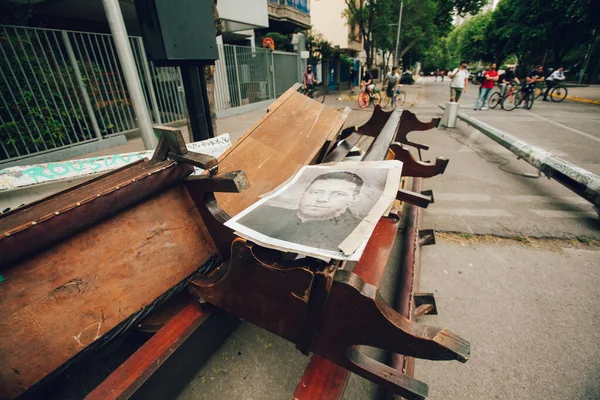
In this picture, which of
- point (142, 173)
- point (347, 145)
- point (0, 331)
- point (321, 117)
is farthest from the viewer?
point (321, 117)

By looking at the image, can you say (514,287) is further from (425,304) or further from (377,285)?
(377,285)

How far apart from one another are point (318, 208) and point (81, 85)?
6.24 metres

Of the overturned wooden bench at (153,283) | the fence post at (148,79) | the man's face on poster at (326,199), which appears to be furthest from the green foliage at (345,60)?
the overturned wooden bench at (153,283)

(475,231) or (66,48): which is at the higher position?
(66,48)

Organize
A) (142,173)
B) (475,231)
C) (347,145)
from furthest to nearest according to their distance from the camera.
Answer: (475,231), (347,145), (142,173)

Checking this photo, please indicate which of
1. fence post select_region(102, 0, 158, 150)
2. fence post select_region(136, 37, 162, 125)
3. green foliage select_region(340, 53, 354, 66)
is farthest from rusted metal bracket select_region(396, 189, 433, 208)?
green foliage select_region(340, 53, 354, 66)

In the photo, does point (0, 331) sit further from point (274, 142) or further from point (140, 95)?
point (140, 95)

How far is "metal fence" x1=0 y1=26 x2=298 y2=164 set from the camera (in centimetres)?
415

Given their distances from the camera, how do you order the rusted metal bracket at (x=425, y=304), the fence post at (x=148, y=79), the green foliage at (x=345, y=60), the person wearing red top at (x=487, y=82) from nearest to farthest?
the rusted metal bracket at (x=425, y=304) < the fence post at (x=148, y=79) < the person wearing red top at (x=487, y=82) < the green foliage at (x=345, y=60)

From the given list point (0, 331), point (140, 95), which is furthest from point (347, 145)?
point (140, 95)

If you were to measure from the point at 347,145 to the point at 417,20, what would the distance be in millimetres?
31214

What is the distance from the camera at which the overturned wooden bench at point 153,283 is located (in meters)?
0.68

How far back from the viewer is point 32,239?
0.70 m

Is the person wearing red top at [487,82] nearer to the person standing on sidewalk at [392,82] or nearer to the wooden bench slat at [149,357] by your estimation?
the person standing on sidewalk at [392,82]
